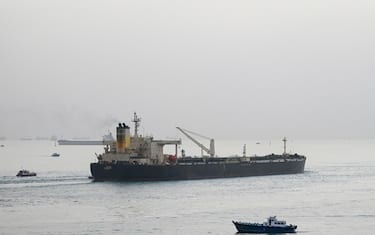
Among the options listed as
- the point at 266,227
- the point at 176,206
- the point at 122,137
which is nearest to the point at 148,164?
the point at 122,137

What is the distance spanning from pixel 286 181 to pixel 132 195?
2263 cm

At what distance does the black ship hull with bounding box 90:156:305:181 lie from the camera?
2904 inches

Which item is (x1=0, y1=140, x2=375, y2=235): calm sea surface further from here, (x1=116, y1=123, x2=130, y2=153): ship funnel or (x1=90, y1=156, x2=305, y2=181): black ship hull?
(x1=116, y1=123, x2=130, y2=153): ship funnel

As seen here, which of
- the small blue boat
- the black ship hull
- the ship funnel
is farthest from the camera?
the ship funnel

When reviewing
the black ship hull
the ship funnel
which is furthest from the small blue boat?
the ship funnel

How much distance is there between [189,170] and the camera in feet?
258

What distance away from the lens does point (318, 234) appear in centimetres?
4312

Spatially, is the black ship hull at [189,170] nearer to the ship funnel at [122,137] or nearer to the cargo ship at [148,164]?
the cargo ship at [148,164]

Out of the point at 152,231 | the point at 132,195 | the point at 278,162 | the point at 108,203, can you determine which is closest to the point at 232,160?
the point at 278,162

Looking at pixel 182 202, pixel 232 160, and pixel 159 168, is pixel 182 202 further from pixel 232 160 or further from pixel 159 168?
pixel 232 160

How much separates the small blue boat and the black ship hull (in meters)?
31.1

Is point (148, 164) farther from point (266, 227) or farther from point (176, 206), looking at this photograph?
point (266, 227)

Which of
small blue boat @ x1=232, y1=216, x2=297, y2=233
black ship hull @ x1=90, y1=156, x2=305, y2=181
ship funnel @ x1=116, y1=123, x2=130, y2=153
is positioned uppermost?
ship funnel @ x1=116, y1=123, x2=130, y2=153

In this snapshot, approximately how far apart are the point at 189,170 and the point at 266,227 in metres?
35.0
